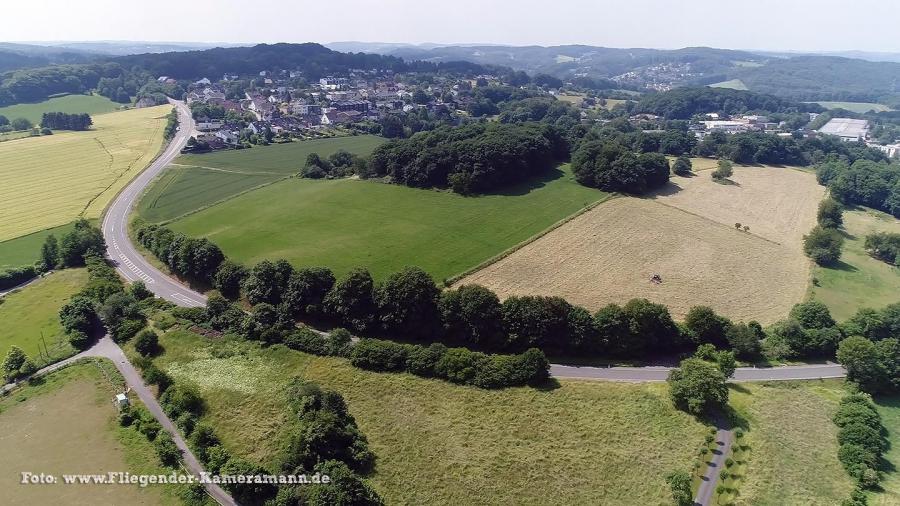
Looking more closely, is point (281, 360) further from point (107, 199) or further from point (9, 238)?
point (107, 199)

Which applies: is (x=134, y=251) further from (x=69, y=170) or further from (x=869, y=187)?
(x=869, y=187)

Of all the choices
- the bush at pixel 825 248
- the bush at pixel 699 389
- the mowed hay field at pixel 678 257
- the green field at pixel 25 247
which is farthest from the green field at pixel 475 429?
the bush at pixel 825 248

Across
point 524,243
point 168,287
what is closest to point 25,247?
point 168,287

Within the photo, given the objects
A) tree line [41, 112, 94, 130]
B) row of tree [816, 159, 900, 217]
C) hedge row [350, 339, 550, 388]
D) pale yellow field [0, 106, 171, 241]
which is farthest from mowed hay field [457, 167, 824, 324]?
tree line [41, 112, 94, 130]

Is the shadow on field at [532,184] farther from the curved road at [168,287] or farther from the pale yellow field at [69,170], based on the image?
the pale yellow field at [69,170]

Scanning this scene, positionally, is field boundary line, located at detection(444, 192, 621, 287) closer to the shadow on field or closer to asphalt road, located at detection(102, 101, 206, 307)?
the shadow on field

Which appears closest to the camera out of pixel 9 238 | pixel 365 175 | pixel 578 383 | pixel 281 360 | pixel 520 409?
pixel 520 409

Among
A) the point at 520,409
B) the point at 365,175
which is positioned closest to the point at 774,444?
the point at 520,409
